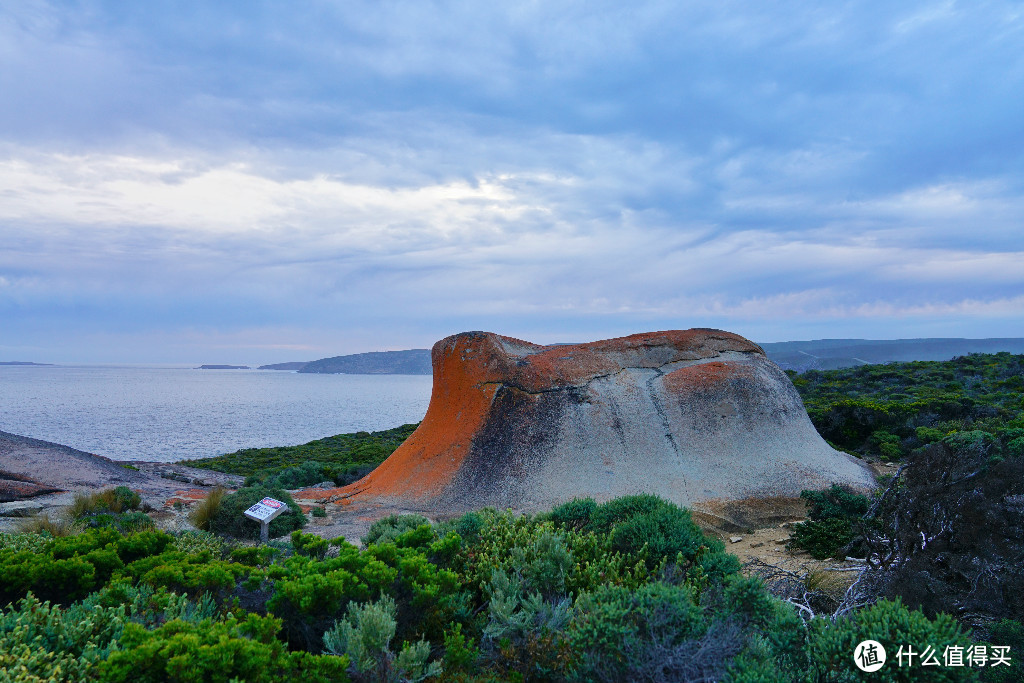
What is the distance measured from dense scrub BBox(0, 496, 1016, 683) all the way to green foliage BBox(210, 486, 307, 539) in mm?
3117

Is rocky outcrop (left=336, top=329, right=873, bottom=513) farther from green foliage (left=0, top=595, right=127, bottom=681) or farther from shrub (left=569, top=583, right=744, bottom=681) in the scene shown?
green foliage (left=0, top=595, right=127, bottom=681)

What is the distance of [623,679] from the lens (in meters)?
3.51

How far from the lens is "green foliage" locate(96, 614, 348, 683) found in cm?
308

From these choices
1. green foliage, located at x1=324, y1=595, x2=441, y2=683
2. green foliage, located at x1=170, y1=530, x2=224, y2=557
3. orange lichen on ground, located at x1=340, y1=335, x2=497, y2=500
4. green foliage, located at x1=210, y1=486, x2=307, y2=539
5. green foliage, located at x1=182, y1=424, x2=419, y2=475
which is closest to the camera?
green foliage, located at x1=324, y1=595, x2=441, y2=683

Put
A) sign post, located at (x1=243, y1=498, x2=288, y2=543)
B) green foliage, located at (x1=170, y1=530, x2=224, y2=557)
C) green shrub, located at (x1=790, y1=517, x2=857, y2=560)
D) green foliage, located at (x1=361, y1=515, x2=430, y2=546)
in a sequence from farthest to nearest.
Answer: sign post, located at (x1=243, y1=498, x2=288, y2=543), green shrub, located at (x1=790, y1=517, x2=857, y2=560), green foliage, located at (x1=361, y1=515, x2=430, y2=546), green foliage, located at (x1=170, y1=530, x2=224, y2=557)

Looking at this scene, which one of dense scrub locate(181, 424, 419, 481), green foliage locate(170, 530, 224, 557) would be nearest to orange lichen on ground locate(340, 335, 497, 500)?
green foliage locate(170, 530, 224, 557)

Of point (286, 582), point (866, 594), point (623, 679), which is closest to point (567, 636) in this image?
point (623, 679)

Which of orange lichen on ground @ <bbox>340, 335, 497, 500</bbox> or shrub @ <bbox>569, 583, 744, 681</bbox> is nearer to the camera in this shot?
shrub @ <bbox>569, 583, 744, 681</bbox>

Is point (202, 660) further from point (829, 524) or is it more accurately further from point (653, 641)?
point (829, 524)

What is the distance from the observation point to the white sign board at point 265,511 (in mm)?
7980

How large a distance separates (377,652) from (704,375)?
338 inches

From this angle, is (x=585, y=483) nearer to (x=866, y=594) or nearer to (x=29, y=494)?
(x=866, y=594)

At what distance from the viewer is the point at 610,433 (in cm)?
1041

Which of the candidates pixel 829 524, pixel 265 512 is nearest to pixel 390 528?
pixel 265 512
